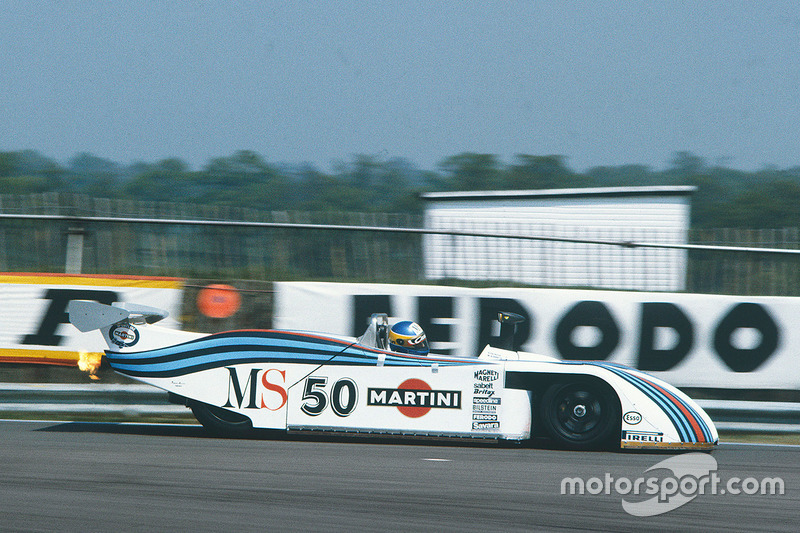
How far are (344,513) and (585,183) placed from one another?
2131cm

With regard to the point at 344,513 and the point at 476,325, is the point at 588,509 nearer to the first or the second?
the point at 344,513

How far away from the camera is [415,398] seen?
260 inches

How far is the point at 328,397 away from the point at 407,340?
89cm

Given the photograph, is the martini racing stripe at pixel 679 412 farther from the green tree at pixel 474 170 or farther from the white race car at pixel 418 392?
the green tree at pixel 474 170

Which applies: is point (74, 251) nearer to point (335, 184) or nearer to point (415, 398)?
point (415, 398)

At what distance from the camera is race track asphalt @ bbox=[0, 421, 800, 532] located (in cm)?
423

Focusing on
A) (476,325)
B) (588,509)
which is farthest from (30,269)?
(588,509)

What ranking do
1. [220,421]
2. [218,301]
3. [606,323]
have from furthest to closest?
A: [218,301]
[606,323]
[220,421]

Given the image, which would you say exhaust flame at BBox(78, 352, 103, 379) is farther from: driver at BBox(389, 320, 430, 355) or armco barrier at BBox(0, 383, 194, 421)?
driver at BBox(389, 320, 430, 355)

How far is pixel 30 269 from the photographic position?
8906 mm

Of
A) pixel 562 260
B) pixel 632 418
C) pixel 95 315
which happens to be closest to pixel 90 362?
pixel 95 315

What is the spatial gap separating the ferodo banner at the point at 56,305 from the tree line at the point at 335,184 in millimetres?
7640

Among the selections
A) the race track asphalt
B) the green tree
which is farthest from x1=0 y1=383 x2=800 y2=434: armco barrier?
the green tree

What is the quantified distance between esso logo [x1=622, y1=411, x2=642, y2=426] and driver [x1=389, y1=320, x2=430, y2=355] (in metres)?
1.85
